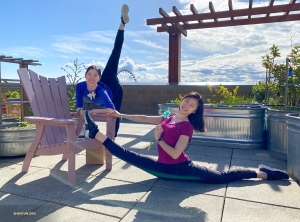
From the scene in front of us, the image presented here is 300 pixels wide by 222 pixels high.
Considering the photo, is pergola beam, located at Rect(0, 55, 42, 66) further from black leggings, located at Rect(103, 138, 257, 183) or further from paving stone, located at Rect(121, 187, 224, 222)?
paving stone, located at Rect(121, 187, 224, 222)

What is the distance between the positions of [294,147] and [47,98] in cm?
298

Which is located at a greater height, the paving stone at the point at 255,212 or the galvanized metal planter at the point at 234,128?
the galvanized metal planter at the point at 234,128

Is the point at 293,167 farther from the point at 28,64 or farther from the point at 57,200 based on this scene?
the point at 28,64

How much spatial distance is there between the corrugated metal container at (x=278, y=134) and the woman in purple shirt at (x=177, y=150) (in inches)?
44.6

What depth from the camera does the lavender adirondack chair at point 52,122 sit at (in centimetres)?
256

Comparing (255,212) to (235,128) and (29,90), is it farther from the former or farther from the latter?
(29,90)

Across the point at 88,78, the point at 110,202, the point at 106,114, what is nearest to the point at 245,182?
the point at 110,202

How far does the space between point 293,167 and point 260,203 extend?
913 mm

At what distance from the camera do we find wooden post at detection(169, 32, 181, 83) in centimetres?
869

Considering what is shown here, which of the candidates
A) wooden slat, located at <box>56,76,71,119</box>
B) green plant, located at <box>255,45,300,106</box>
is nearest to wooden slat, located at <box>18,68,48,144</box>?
wooden slat, located at <box>56,76,71,119</box>

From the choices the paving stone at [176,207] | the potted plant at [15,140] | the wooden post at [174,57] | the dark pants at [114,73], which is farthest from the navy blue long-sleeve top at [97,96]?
the wooden post at [174,57]

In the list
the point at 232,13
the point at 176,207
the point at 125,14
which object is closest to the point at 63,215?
the point at 176,207

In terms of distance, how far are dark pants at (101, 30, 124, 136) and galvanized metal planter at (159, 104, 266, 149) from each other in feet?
5.85

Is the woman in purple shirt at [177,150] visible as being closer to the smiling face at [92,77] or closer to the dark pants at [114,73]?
the smiling face at [92,77]
